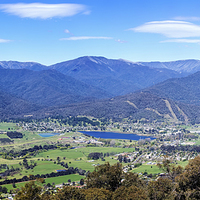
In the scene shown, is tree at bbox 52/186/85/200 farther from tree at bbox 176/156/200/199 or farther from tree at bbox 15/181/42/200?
tree at bbox 176/156/200/199

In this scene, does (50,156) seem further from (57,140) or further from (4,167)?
(57,140)

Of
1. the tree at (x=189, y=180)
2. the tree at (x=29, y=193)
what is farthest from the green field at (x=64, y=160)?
the tree at (x=189, y=180)

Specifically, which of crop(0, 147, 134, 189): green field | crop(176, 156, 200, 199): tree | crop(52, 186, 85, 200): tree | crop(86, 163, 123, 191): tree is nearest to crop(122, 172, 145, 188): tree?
crop(86, 163, 123, 191): tree

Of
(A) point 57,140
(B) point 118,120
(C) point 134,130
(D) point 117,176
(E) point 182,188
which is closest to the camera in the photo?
(E) point 182,188

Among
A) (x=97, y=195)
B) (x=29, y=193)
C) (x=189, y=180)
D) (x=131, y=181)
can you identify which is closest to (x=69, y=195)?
(x=97, y=195)

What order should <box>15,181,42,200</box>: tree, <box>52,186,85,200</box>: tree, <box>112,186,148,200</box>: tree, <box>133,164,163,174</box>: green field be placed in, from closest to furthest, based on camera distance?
<box>15,181,42,200</box>: tree, <box>112,186,148,200</box>: tree, <box>52,186,85,200</box>: tree, <box>133,164,163,174</box>: green field

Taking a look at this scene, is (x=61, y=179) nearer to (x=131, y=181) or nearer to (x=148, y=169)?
(x=148, y=169)

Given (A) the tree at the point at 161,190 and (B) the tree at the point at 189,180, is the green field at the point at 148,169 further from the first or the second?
(A) the tree at the point at 161,190

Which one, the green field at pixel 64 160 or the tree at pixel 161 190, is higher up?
the tree at pixel 161 190

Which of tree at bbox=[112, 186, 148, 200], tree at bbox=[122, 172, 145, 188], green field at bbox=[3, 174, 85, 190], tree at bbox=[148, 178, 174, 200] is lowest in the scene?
green field at bbox=[3, 174, 85, 190]

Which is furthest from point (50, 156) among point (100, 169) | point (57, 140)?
point (100, 169)

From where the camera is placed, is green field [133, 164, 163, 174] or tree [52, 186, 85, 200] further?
green field [133, 164, 163, 174]
